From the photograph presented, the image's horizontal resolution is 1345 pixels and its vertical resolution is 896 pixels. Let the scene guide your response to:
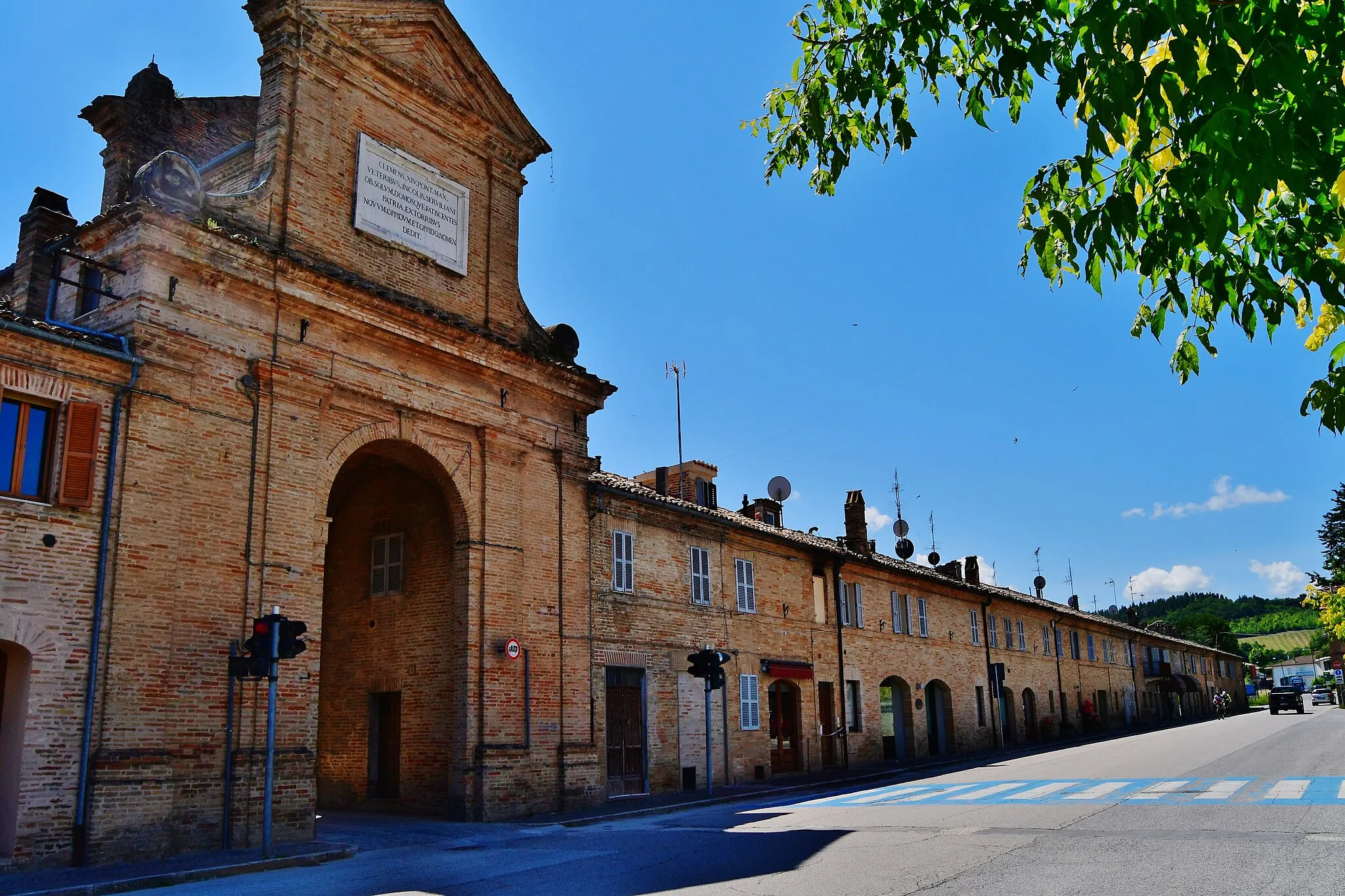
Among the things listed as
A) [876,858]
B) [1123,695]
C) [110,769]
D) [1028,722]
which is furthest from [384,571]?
[1123,695]

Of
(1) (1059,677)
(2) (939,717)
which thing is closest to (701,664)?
(2) (939,717)

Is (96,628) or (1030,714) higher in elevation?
(96,628)

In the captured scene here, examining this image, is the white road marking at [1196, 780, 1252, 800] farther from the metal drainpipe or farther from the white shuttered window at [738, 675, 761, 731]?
the metal drainpipe

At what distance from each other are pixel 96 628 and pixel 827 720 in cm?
1977

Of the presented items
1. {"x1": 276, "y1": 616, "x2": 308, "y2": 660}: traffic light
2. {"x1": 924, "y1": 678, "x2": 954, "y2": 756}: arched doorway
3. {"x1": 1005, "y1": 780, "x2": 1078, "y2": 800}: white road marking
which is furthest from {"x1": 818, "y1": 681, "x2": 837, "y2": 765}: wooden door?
{"x1": 276, "y1": 616, "x2": 308, "y2": 660}: traffic light

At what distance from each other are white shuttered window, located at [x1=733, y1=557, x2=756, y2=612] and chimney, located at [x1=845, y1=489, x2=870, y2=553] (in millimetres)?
8333

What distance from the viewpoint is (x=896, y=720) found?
31.0m

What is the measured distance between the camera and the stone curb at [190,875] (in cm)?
910

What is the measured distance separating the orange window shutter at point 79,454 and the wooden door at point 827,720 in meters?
19.5

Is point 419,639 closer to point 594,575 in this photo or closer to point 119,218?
point 594,575

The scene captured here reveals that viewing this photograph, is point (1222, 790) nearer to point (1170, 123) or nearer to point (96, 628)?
point (1170, 123)

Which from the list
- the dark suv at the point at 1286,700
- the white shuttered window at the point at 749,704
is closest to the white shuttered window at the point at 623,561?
the white shuttered window at the point at 749,704

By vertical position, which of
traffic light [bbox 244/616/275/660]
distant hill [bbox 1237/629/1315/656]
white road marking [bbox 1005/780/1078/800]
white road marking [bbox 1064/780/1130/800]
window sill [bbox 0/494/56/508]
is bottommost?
white road marking [bbox 1005/780/1078/800]

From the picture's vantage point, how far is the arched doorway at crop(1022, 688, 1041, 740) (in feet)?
132
